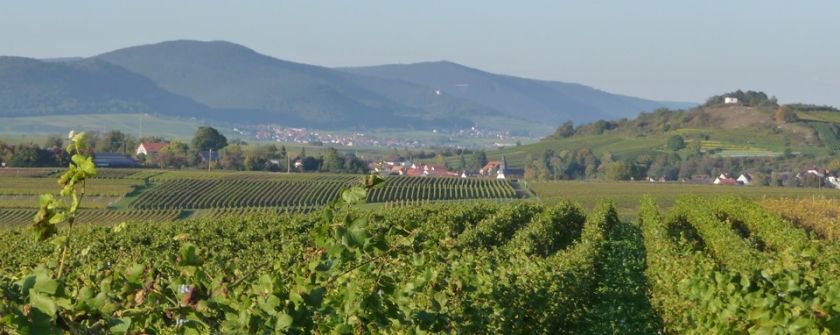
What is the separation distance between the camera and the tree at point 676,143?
158400 mm

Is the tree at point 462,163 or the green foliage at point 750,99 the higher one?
the green foliage at point 750,99

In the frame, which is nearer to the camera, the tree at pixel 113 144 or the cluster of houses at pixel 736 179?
the cluster of houses at pixel 736 179

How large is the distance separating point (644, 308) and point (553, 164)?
140549 mm

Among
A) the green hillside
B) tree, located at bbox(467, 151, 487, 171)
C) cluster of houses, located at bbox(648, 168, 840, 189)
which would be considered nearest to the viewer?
cluster of houses, located at bbox(648, 168, 840, 189)

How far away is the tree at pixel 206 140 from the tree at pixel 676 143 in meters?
51.7

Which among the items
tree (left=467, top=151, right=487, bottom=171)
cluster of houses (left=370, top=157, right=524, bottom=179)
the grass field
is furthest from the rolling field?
tree (left=467, top=151, right=487, bottom=171)

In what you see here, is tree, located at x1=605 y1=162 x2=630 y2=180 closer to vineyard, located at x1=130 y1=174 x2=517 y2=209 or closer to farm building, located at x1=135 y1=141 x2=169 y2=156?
vineyard, located at x1=130 y1=174 x2=517 y2=209

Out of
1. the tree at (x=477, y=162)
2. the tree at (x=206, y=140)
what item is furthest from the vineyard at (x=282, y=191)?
the tree at (x=477, y=162)

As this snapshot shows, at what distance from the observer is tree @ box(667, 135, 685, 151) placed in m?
158

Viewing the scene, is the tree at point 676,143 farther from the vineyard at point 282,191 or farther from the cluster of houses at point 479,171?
the vineyard at point 282,191

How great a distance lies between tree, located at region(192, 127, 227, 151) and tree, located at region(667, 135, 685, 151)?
51729 millimetres

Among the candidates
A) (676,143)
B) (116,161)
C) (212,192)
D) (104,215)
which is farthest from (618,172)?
(104,215)

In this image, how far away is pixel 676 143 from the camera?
6260 inches

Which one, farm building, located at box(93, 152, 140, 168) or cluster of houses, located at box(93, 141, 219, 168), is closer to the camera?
farm building, located at box(93, 152, 140, 168)
